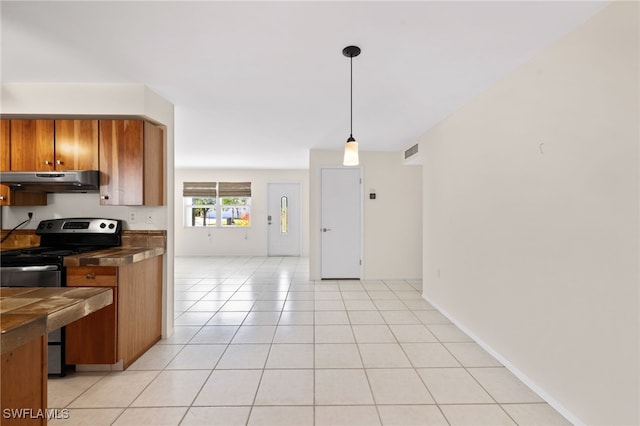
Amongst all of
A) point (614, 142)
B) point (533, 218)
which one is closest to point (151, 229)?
point (533, 218)

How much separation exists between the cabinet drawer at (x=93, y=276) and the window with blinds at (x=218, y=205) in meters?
5.76

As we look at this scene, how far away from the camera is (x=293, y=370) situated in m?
2.34

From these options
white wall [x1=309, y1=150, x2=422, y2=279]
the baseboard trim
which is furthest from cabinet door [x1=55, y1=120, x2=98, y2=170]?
the baseboard trim

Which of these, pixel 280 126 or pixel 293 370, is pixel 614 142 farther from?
pixel 280 126

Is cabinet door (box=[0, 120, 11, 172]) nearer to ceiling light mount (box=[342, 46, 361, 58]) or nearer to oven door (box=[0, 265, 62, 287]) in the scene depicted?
oven door (box=[0, 265, 62, 287])

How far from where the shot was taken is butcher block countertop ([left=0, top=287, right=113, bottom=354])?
34.9 inches

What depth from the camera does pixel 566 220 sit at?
1.83 m

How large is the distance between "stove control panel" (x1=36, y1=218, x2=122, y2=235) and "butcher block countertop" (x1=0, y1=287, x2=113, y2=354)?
1.69m

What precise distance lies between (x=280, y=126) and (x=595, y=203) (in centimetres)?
325

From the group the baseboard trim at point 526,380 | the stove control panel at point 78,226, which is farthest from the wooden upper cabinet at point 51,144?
the baseboard trim at point 526,380

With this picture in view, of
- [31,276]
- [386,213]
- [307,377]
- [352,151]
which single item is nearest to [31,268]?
[31,276]

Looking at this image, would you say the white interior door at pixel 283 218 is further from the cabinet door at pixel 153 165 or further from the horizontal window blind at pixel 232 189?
the cabinet door at pixel 153 165

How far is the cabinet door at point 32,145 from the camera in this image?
2.58 meters

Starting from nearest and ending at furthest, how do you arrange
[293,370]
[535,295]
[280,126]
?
1. [535,295]
2. [293,370]
3. [280,126]
